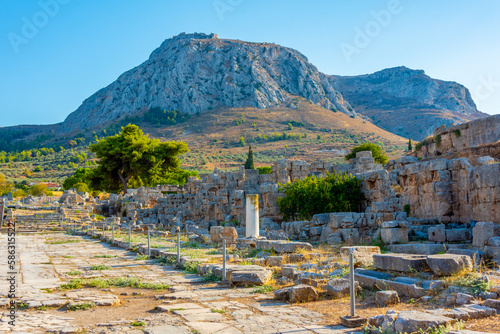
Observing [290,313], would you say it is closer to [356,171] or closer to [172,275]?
[172,275]

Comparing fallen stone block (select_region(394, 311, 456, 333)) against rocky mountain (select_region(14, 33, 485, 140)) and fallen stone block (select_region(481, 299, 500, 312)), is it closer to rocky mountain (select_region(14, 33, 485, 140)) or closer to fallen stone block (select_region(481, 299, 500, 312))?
fallen stone block (select_region(481, 299, 500, 312))

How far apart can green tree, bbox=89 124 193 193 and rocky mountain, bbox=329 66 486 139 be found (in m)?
94.2

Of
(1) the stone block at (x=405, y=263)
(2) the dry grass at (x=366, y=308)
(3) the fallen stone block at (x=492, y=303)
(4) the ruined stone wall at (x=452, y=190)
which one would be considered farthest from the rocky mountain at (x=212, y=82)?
(3) the fallen stone block at (x=492, y=303)

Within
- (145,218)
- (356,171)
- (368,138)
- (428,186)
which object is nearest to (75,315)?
(428,186)

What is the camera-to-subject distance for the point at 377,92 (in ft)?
Result: 553

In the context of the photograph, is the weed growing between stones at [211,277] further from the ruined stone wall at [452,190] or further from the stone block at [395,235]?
the ruined stone wall at [452,190]

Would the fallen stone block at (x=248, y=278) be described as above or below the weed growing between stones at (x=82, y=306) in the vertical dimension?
above

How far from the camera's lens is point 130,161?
1642 inches

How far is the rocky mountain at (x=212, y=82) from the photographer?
404 feet

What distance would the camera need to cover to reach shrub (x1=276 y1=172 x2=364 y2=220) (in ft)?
54.4

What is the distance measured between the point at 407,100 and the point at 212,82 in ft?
230

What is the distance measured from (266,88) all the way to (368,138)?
36967mm

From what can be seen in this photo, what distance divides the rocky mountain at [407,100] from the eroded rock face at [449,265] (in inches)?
4818

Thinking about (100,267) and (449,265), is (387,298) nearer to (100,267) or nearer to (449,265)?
(449,265)
